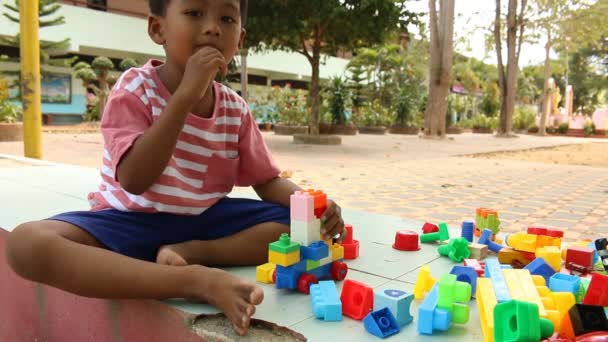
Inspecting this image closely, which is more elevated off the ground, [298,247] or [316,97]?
[316,97]

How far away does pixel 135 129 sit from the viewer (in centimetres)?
152

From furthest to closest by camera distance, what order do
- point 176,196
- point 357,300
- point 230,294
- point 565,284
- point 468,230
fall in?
point 468,230 < point 176,196 < point 565,284 < point 357,300 < point 230,294

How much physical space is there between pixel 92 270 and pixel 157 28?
792 millimetres

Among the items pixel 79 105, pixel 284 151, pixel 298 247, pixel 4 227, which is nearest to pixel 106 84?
pixel 79 105

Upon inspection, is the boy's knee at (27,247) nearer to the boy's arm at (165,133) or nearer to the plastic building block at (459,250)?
the boy's arm at (165,133)

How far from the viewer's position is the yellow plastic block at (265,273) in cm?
157

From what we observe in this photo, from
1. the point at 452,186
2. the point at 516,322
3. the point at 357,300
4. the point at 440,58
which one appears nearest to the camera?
the point at 516,322

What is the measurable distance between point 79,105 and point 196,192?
19.0m

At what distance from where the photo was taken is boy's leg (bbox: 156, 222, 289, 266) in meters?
1.62

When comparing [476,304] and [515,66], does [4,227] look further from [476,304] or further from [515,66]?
[515,66]

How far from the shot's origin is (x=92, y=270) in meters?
1.34

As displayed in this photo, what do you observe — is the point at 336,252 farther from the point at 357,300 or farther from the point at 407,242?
the point at 407,242

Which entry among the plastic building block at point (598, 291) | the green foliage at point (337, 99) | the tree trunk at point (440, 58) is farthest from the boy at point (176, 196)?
the green foliage at point (337, 99)

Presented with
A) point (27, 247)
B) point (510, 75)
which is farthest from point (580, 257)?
point (510, 75)
